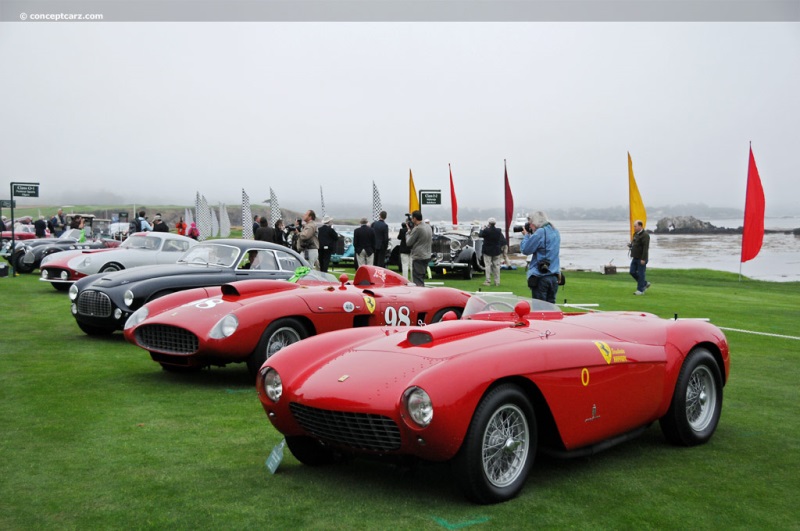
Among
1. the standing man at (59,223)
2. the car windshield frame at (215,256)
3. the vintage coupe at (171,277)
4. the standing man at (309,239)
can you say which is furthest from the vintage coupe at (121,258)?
the standing man at (59,223)

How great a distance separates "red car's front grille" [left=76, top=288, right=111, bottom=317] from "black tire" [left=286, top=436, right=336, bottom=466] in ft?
19.5

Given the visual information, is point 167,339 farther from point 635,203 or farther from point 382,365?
point 635,203

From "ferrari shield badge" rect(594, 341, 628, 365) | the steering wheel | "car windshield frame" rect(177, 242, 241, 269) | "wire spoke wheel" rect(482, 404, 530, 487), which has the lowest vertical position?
"wire spoke wheel" rect(482, 404, 530, 487)

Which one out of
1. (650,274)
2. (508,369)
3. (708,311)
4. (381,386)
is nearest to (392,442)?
(381,386)

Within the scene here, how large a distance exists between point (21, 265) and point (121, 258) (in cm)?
805

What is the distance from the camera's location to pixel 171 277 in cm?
1027

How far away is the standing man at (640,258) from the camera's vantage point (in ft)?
59.7

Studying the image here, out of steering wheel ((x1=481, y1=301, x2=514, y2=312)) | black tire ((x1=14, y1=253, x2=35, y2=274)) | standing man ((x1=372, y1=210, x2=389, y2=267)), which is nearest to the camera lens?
steering wheel ((x1=481, y1=301, x2=514, y2=312))

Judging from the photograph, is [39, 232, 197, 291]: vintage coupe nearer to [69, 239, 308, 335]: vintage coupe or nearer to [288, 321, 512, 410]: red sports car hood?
[69, 239, 308, 335]: vintage coupe

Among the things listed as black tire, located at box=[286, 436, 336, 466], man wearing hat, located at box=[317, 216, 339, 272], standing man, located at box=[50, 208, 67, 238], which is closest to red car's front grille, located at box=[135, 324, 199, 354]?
black tire, located at box=[286, 436, 336, 466]

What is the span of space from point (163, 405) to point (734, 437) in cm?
463

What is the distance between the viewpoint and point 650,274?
27203 millimetres

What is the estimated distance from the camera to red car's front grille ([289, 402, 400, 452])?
4137mm

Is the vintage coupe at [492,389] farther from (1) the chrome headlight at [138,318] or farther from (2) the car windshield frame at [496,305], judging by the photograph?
(1) the chrome headlight at [138,318]
